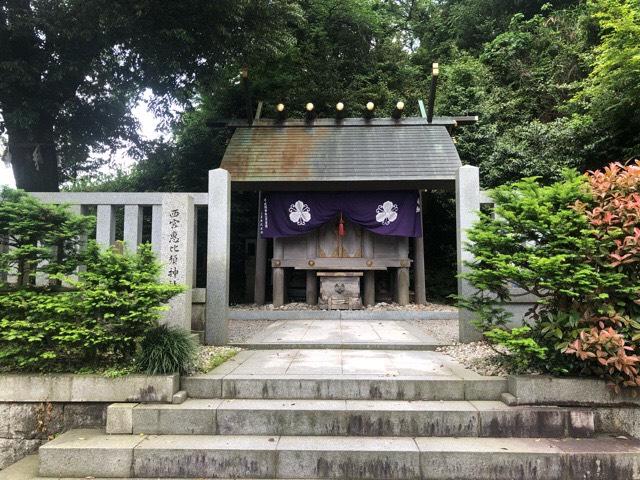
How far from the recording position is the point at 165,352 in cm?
393

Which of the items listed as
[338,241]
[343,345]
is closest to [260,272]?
[338,241]

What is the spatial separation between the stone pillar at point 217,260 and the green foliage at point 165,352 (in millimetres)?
1339

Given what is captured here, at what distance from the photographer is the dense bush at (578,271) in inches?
141

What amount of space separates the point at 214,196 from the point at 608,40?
1068 cm

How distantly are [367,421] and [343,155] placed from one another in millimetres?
7875

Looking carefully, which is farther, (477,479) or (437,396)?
(437,396)

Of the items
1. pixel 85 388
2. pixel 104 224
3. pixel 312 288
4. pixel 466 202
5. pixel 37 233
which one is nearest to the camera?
pixel 85 388

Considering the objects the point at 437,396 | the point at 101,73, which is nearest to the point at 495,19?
the point at 101,73

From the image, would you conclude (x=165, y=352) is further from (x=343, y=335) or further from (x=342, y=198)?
(x=342, y=198)

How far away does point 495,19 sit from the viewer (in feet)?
62.2

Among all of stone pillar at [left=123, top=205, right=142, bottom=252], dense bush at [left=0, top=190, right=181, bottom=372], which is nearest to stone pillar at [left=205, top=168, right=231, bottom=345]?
stone pillar at [left=123, top=205, right=142, bottom=252]

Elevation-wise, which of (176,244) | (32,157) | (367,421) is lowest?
(367,421)

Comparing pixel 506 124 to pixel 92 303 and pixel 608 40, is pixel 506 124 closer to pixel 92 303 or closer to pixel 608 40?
pixel 608 40

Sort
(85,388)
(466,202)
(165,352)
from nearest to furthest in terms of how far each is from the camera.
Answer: (85,388) → (165,352) → (466,202)
